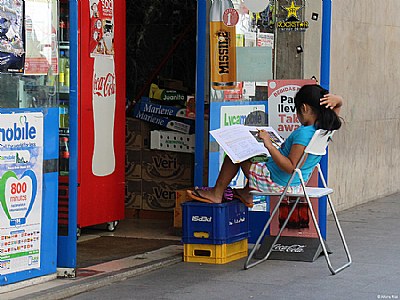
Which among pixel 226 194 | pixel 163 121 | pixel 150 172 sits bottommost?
pixel 150 172

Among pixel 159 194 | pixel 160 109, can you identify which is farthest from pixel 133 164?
pixel 160 109

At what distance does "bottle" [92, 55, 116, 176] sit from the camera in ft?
29.0

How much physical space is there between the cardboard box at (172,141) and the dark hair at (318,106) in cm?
226

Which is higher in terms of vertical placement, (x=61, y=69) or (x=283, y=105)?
(x=61, y=69)

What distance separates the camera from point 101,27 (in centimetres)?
887

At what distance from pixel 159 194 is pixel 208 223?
2567 millimetres

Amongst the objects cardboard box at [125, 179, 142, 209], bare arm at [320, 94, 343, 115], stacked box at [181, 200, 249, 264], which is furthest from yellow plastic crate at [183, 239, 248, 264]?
cardboard box at [125, 179, 142, 209]

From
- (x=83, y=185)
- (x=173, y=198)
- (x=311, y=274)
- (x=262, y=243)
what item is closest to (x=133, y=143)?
(x=173, y=198)

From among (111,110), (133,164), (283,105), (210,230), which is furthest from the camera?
(133,164)

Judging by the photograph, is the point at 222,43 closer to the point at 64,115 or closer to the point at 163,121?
the point at 163,121

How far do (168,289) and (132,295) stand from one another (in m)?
0.32

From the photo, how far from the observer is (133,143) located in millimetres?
10312

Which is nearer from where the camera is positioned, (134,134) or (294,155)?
(294,155)

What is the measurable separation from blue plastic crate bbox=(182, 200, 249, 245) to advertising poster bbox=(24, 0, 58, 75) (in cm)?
171
